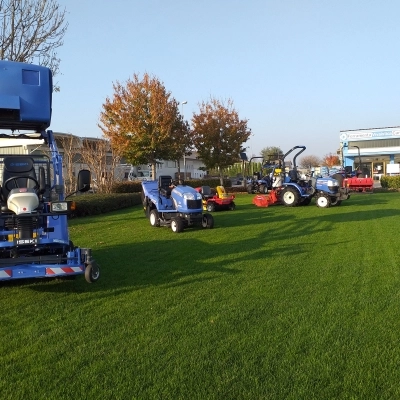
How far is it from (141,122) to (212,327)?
23307 mm

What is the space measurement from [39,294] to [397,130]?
51681 millimetres

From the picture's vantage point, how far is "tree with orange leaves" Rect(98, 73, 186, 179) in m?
27.2

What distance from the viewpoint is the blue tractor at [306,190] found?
65.5ft

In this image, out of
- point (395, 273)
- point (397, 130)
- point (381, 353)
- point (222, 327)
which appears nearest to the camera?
point (381, 353)

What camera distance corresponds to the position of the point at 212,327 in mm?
5090

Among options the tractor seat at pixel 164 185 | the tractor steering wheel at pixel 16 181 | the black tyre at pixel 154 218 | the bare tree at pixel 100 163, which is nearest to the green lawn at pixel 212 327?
the tractor steering wheel at pixel 16 181

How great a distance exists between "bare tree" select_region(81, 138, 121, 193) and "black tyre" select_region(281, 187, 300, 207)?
9.17m

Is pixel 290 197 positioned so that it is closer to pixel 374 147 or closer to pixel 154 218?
pixel 154 218

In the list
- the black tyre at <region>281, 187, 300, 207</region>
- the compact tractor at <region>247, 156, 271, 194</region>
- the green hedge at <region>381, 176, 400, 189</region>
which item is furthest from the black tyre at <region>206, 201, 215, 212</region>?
the green hedge at <region>381, 176, 400, 189</region>

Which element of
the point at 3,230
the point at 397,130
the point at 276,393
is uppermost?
the point at 397,130

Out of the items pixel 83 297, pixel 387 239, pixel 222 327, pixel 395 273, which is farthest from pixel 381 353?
pixel 387 239

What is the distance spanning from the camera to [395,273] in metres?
7.38

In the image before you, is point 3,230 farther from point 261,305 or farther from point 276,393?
point 276,393

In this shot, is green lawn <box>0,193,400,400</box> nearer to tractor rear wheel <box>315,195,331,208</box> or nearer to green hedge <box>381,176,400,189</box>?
tractor rear wheel <box>315,195,331,208</box>
